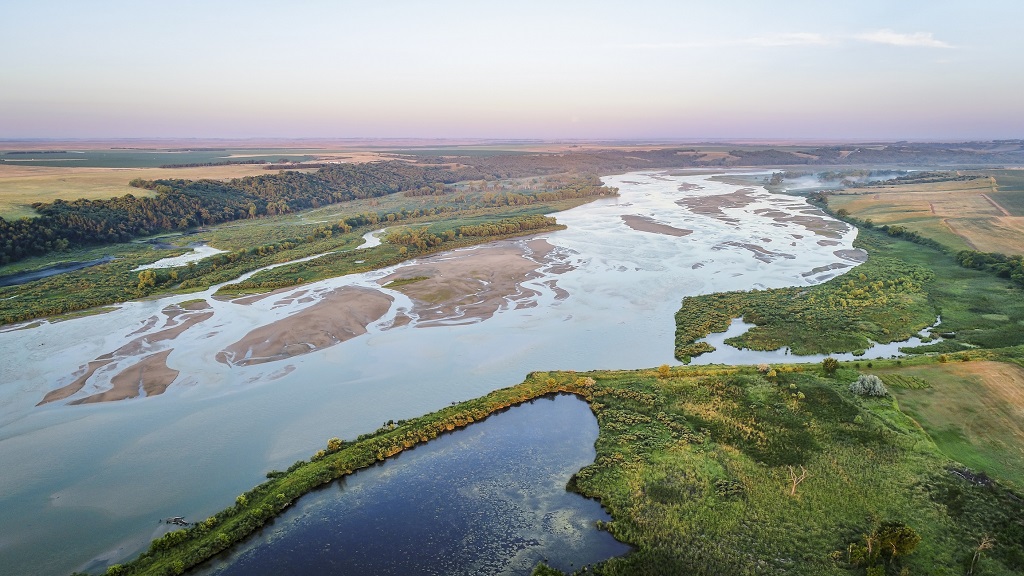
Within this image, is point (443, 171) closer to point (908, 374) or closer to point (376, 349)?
point (376, 349)

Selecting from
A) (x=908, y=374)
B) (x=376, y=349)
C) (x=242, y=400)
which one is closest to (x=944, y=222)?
(x=908, y=374)

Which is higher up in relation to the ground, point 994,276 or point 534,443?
point 994,276

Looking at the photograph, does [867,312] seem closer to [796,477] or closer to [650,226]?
[796,477]

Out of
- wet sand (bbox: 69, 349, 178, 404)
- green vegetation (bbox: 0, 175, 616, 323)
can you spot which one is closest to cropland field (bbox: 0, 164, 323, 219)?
green vegetation (bbox: 0, 175, 616, 323)

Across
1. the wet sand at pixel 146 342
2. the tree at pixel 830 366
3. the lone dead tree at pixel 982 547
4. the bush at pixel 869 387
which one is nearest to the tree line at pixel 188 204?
the wet sand at pixel 146 342

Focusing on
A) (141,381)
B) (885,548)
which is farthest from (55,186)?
(885,548)

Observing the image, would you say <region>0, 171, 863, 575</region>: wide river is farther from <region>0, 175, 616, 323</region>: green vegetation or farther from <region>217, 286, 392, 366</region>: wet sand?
<region>0, 175, 616, 323</region>: green vegetation

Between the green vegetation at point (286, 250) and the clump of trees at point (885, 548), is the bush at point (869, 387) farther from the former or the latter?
the green vegetation at point (286, 250)
